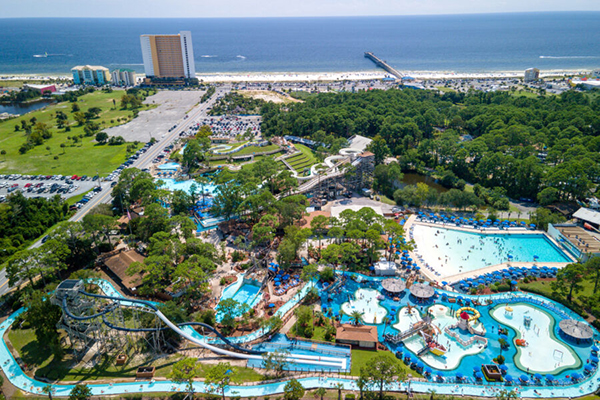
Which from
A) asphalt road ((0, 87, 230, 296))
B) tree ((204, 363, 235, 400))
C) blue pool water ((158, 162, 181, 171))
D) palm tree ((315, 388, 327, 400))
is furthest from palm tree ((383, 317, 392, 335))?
blue pool water ((158, 162, 181, 171))

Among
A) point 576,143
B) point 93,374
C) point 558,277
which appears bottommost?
point 93,374

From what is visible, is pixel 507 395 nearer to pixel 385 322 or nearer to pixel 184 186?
pixel 385 322

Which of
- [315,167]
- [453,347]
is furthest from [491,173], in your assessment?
[453,347]

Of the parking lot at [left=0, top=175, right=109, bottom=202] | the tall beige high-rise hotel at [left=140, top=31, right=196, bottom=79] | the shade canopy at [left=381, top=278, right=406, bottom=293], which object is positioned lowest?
the shade canopy at [left=381, top=278, right=406, bottom=293]

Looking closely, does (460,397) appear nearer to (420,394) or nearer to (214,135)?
(420,394)

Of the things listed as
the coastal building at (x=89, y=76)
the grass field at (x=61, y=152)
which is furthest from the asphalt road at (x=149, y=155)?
the coastal building at (x=89, y=76)

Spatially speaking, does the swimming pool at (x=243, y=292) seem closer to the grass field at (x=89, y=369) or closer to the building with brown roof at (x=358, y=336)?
the grass field at (x=89, y=369)

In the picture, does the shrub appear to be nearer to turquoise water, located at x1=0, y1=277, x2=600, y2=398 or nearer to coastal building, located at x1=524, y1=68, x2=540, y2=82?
turquoise water, located at x1=0, y1=277, x2=600, y2=398
